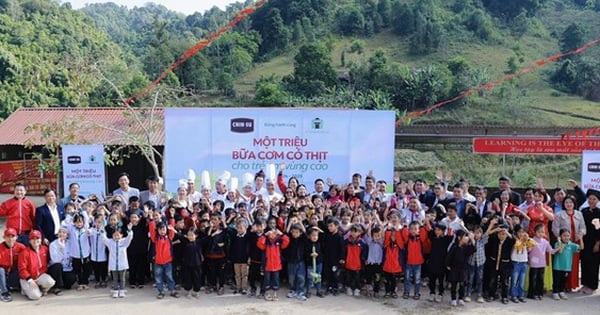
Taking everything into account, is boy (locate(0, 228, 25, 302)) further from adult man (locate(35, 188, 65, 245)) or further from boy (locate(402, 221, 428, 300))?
boy (locate(402, 221, 428, 300))

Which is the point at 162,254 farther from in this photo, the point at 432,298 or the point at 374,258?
the point at 432,298

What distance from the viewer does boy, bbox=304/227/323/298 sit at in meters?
6.71

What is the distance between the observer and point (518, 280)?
259 inches

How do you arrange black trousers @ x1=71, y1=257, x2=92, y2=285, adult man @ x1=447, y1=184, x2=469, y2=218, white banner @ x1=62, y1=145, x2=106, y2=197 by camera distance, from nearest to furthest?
black trousers @ x1=71, y1=257, x2=92, y2=285 < adult man @ x1=447, y1=184, x2=469, y2=218 < white banner @ x1=62, y1=145, x2=106, y2=197

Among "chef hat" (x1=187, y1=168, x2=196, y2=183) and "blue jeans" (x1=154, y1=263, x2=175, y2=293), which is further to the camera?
"chef hat" (x1=187, y1=168, x2=196, y2=183)

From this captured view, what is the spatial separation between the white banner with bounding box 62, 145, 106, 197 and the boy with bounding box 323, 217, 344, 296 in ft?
13.1

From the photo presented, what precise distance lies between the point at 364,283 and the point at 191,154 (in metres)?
3.93

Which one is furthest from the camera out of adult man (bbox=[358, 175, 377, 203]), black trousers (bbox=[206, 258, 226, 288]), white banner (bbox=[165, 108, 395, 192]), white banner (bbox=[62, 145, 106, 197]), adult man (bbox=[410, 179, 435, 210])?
white banner (bbox=[165, 108, 395, 192])

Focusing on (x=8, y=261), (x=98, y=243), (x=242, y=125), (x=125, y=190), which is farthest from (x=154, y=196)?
(x=242, y=125)

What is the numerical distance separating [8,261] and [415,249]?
16.6ft

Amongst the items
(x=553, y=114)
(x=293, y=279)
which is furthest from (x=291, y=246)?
(x=553, y=114)

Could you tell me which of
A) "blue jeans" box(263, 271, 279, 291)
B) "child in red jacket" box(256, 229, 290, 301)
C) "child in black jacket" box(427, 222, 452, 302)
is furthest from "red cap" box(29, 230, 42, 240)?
"child in black jacket" box(427, 222, 452, 302)

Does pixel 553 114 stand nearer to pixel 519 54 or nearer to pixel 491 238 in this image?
pixel 519 54

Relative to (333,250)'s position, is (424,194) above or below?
above
